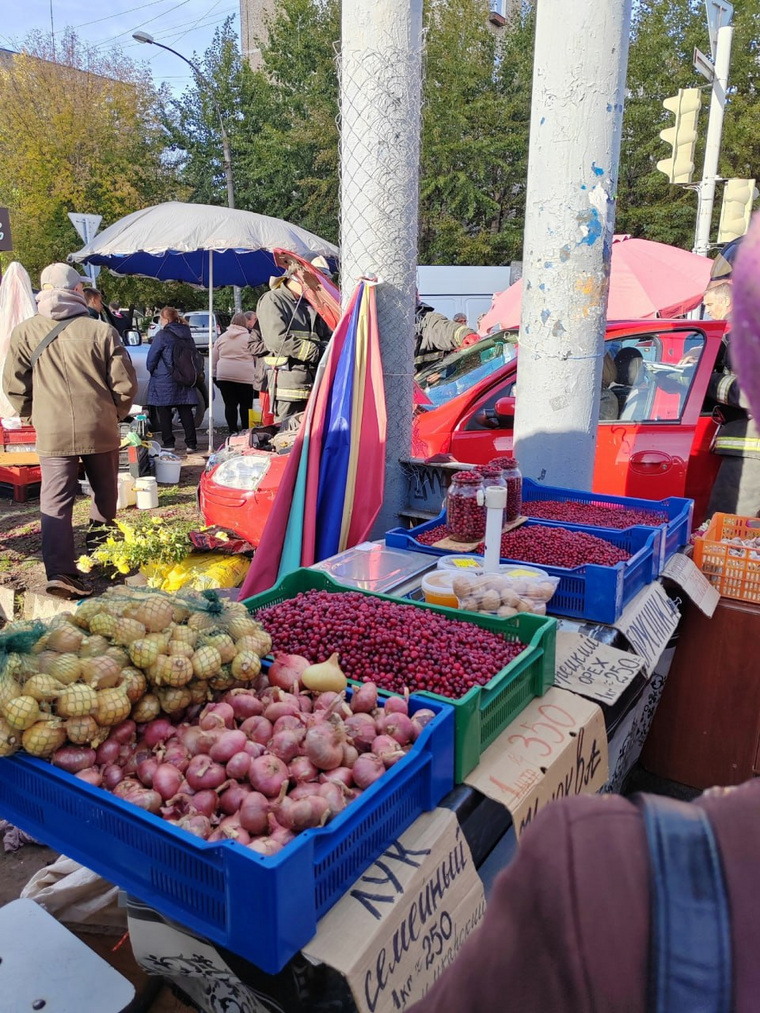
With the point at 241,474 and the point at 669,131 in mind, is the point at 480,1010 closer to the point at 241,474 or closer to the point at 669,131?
the point at 241,474

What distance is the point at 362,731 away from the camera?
1842 mm

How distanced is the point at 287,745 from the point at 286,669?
34 cm

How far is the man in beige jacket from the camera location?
5.46 metres

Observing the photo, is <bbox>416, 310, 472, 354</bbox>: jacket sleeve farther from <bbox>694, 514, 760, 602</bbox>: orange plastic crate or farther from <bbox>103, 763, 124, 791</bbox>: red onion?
<bbox>103, 763, 124, 791</bbox>: red onion

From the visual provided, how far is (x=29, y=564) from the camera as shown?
6426 millimetres

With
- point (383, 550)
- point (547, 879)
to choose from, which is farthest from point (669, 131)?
point (547, 879)

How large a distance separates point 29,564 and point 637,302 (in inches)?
283

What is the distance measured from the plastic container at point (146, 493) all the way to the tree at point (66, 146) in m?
15.5

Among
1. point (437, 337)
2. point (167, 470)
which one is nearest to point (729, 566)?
point (167, 470)

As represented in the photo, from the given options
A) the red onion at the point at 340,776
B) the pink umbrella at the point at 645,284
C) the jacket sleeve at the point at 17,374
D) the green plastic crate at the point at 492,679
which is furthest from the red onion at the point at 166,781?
the pink umbrella at the point at 645,284

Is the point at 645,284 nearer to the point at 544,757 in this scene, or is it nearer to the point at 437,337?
the point at 437,337

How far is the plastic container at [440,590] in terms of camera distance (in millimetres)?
2740

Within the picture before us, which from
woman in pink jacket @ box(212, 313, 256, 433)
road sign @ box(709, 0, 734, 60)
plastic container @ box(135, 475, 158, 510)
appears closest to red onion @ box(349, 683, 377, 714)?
plastic container @ box(135, 475, 158, 510)

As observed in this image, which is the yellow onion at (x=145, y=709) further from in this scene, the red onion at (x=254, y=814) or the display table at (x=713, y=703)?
the display table at (x=713, y=703)
